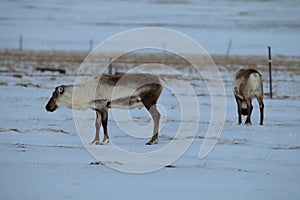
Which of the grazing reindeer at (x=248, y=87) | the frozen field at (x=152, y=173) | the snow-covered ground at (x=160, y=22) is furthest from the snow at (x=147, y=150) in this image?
the snow-covered ground at (x=160, y=22)

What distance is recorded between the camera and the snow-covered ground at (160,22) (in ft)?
167

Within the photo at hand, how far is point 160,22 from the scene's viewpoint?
63656 millimetres

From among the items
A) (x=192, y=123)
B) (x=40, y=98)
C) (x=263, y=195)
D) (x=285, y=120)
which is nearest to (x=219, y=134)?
(x=192, y=123)

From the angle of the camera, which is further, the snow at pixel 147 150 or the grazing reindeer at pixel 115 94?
the grazing reindeer at pixel 115 94

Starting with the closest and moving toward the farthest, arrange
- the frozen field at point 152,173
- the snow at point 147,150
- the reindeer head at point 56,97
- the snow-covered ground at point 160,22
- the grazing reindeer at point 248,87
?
the frozen field at point 152,173, the snow at point 147,150, the reindeer head at point 56,97, the grazing reindeer at point 248,87, the snow-covered ground at point 160,22

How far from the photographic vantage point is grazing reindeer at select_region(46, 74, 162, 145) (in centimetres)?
1252

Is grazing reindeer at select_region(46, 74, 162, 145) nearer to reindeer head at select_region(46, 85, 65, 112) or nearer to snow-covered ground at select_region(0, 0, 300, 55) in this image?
reindeer head at select_region(46, 85, 65, 112)

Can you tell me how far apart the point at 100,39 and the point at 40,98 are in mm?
32273

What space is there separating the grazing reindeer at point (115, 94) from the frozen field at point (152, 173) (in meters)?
0.61

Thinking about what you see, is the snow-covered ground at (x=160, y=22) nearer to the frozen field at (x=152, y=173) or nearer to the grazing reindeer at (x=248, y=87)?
the grazing reindeer at (x=248, y=87)

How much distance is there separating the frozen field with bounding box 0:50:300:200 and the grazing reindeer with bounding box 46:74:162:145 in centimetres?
61

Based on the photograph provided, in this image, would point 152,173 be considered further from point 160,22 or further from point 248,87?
point 160,22

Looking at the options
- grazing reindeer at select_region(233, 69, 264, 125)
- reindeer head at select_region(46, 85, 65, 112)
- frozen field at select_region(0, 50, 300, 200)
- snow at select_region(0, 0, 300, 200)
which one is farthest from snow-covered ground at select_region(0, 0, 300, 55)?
reindeer head at select_region(46, 85, 65, 112)

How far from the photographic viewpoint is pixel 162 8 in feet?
257
